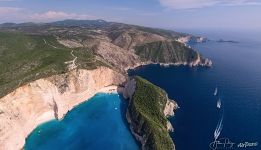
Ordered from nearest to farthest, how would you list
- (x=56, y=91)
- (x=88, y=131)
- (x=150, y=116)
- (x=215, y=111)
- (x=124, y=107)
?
1. (x=88, y=131)
2. (x=150, y=116)
3. (x=56, y=91)
4. (x=215, y=111)
5. (x=124, y=107)

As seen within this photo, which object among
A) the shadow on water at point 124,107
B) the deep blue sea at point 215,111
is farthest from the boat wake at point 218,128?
the shadow on water at point 124,107

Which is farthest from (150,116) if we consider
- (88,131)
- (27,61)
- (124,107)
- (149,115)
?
(27,61)

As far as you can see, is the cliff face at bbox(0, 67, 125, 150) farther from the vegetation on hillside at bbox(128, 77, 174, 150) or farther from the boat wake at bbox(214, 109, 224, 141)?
the boat wake at bbox(214, 109, 224, 141)

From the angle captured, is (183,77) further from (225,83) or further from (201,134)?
(201,134)

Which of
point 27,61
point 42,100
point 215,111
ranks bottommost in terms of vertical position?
point 215,111

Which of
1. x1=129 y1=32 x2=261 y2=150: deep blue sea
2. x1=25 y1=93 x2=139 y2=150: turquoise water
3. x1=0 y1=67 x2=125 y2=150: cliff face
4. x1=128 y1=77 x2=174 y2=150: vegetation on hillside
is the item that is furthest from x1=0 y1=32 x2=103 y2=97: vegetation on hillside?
x1=129 y1=32 x2=261 y2=150: deep blue sea

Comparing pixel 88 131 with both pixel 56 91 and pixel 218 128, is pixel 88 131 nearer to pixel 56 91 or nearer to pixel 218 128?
pixel 56 91

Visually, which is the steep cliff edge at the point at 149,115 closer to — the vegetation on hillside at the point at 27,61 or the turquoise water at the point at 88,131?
the turquoise water at the point at 88,131
